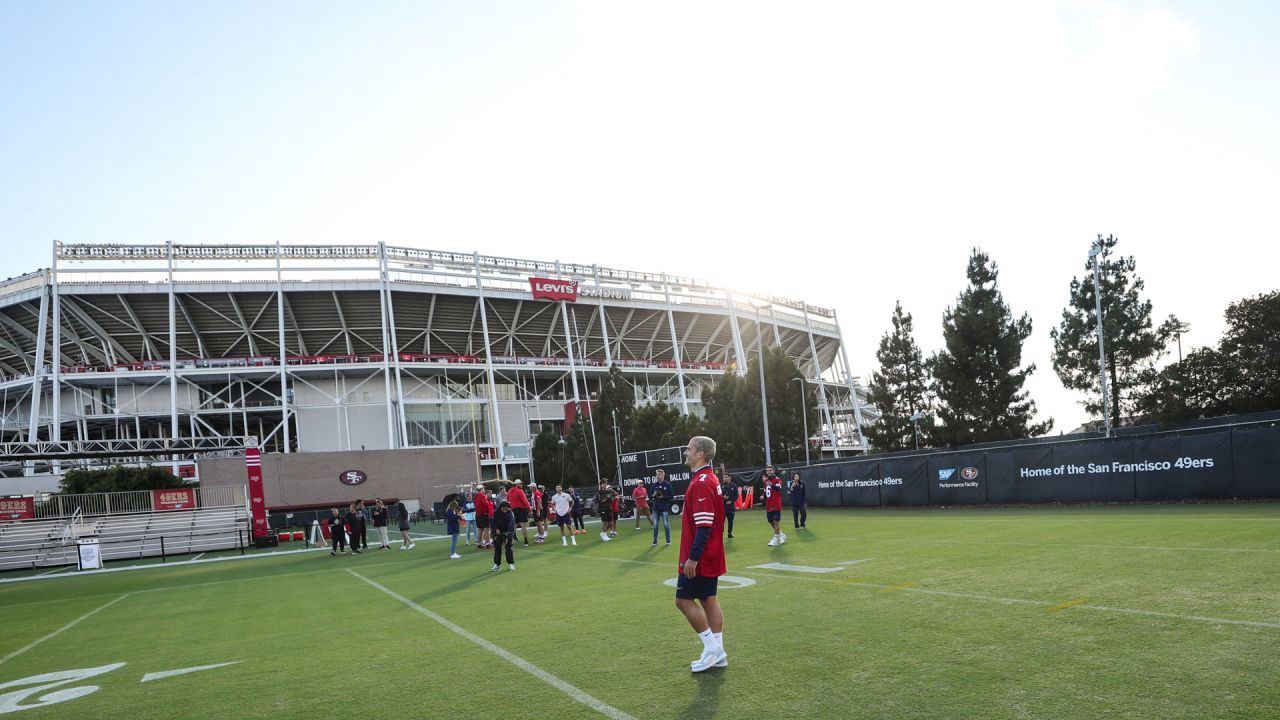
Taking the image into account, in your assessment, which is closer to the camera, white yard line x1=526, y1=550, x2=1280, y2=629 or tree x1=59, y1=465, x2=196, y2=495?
white yard line x1=526, y1=550, x2=1280, y2=629

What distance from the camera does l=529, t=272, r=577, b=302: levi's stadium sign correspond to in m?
73.2

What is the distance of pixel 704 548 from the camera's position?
639 cm

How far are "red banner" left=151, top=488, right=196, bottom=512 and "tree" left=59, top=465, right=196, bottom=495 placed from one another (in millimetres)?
11544

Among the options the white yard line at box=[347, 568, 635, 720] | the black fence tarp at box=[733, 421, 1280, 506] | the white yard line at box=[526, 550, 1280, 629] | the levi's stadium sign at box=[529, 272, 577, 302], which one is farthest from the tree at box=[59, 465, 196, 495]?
the white yard line at box=[526, 550, 1280, 629]

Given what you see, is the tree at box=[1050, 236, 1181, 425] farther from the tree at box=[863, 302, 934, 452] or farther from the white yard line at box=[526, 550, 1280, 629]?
the white yard line at box=[526, 550, 1280, 629]

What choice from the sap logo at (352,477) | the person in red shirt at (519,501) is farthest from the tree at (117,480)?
the person in red shirt at (519,501)

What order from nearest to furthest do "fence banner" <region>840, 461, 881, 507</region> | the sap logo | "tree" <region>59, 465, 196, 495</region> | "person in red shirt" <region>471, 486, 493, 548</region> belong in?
"person in red shirt" <region>471, 486, 493, 548</region> < "fence banner" <region>840, 461, 881, 507</region> < "tree" <region>59, 465, 196, 495</region> < the sap logo

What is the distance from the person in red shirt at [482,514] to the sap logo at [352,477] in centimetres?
3347

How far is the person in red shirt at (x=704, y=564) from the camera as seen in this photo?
21.0 feet

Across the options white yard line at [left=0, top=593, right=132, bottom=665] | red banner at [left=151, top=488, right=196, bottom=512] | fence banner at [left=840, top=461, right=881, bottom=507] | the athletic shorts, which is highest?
the athletic shorts

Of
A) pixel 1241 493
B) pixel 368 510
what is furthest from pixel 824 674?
pixel 368 510

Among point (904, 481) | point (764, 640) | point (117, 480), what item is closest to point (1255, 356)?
point (904, 481)

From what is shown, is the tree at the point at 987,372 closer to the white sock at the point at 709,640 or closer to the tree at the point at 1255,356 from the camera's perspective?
the tree at the point at 1255,356

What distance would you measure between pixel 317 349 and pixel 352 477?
24.5 meters
